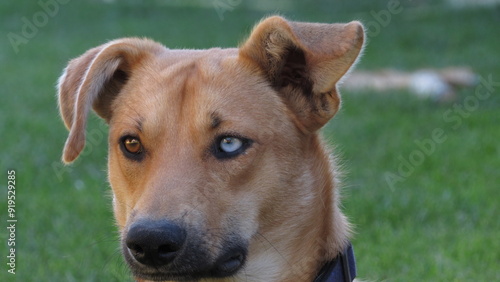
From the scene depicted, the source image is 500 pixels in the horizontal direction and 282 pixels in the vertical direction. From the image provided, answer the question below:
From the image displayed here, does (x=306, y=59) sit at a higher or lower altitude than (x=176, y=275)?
higher

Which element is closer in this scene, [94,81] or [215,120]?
[215,120]

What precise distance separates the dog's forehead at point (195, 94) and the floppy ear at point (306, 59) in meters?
0.09

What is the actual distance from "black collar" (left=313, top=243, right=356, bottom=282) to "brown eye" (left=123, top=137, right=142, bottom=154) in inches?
43.0

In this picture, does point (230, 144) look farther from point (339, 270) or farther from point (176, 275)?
point (339, 270)

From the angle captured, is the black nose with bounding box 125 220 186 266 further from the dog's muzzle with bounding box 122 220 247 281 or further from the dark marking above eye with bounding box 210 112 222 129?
the dark marking above eye with bounding box 210 112 222 129

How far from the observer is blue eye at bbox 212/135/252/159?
3959mm

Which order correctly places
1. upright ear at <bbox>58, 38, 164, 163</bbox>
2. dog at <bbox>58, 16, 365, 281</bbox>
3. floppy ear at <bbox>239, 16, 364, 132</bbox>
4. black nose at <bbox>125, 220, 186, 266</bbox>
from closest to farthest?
black nose at <bbox>125, 220, 186, 266</bbox> < dog at <bbox>58, 16, 365, 281</bbox> < floppy ear at <bbox>239, 16, 364, 132</bbox> < upright ear at <bbox>58, 38, 164, 163</bbox>

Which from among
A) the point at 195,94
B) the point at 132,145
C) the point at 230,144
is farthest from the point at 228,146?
the point at 132,145

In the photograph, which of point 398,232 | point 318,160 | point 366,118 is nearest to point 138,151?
point 318,160

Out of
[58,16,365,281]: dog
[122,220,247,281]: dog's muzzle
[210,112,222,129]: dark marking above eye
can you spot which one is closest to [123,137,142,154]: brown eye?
[58,16,365,281]: dog

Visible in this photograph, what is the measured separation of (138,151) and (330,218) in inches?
40.6

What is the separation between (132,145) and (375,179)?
15.9 ft

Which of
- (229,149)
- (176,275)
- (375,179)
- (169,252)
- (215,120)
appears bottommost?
(375,179)

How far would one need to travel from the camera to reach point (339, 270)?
161 inches
